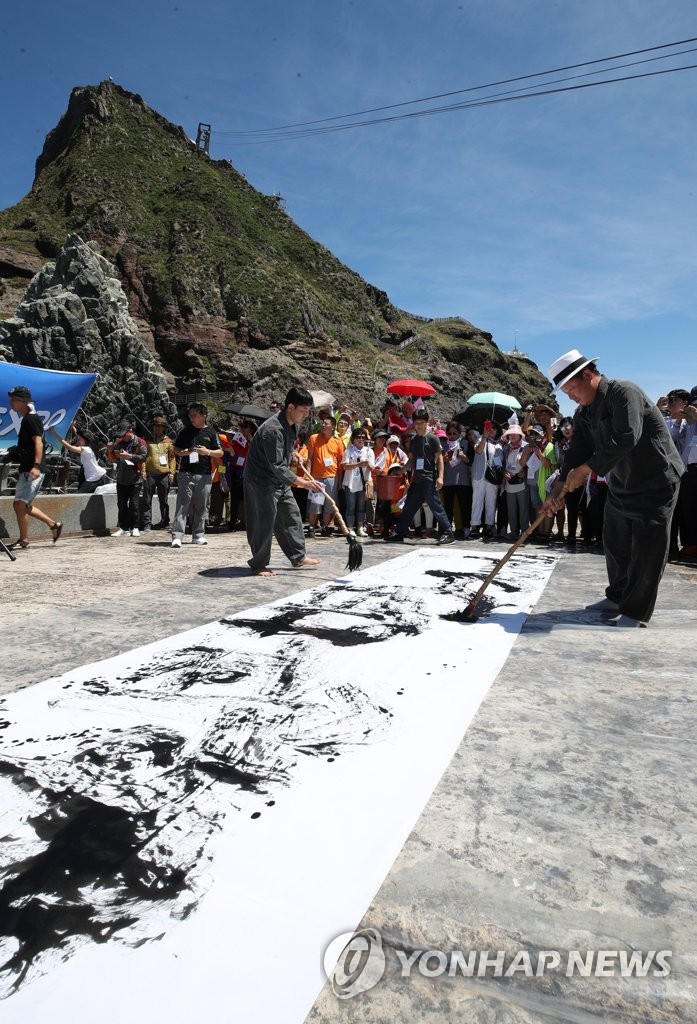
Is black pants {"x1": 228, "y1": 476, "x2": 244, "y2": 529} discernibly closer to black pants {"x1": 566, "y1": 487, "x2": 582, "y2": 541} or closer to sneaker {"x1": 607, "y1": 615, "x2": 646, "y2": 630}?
black pants {"x1": 566, "y1": 487, "x2": 582, "y2": 541}

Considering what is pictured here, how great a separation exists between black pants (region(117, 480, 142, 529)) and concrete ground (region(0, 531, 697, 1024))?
5.64 m

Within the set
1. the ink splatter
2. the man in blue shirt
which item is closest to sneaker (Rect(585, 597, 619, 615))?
the ink splatter

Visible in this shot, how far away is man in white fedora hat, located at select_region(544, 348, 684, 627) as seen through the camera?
3807 millimetres

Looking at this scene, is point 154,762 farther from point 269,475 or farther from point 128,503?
point 128,503

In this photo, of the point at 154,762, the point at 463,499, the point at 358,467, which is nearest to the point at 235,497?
the point at 358,467

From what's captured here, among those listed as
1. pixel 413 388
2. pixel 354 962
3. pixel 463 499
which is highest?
pixel 413 388

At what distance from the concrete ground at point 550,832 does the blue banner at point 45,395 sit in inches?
206

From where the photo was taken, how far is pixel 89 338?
3584 cm

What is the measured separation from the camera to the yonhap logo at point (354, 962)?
4.07 feet

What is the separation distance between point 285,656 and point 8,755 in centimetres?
137

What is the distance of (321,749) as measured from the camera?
7.08 feet

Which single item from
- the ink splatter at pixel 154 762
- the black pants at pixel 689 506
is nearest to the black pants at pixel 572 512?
the black pants at pixel 689 506

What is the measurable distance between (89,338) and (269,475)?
34.5 metres

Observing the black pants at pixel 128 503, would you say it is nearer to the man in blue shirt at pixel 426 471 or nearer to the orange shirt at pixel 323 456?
the orange shirt at pixel 323 456
